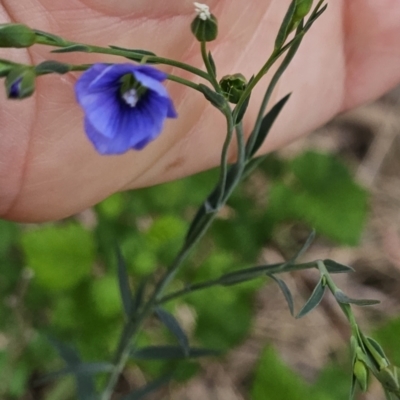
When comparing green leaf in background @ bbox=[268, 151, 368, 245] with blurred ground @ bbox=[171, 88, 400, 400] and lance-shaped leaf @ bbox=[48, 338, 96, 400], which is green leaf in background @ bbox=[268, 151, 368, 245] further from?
lance-shaped leaf @ bbox=[48, 338, 96, 400]

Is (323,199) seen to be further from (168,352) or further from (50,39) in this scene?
(50,39)

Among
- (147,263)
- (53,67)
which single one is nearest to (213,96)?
(53,67)

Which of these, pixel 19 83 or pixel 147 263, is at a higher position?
pixel 19 83

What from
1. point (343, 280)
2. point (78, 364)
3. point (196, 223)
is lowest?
point (343, 280)

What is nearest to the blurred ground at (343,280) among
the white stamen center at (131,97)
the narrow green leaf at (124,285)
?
the narrow green leaf at (124,285)

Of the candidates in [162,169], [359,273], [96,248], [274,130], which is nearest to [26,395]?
[96,248]
